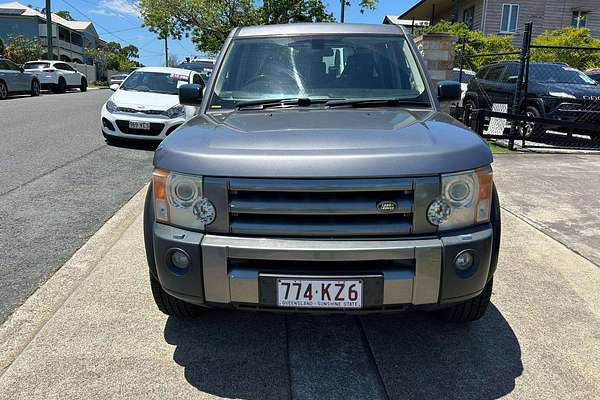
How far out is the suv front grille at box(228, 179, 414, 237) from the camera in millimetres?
2383

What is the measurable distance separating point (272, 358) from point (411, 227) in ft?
3.58

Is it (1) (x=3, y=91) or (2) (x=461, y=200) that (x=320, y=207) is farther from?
(1) (x=3, y=91)

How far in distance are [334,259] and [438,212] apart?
546 millimetres

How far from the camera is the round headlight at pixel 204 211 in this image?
2.47 m

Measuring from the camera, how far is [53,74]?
26719 millimetres

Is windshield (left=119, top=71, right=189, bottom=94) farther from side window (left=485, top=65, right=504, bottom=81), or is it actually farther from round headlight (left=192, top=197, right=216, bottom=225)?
round headlight (left=192, top=197, right=216, bottom=225)

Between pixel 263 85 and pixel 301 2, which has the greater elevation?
pixel 301 2

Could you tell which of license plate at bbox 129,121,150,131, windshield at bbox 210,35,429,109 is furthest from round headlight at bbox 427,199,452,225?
license plate at bbox 129,121,150,131

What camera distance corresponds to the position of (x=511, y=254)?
4.53 metres

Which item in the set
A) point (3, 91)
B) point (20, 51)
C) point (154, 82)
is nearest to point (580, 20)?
A: point (154, 82)

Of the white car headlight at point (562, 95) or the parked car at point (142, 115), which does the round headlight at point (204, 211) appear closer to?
the parked car at point (142, 115)

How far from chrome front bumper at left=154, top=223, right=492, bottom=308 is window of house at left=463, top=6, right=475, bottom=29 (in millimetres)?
28165

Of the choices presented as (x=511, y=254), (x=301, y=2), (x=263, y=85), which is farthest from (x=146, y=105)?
(x=301, y=2)

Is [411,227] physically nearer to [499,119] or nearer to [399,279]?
[399,279]
